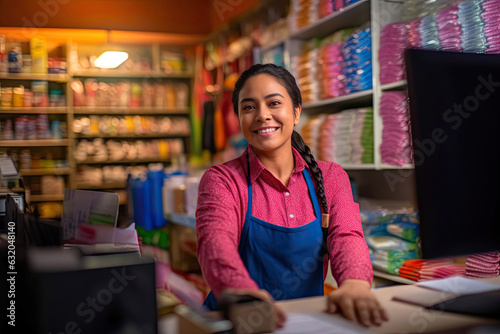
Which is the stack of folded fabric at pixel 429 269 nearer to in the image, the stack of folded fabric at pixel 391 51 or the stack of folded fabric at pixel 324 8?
the stack of folded fabric at pixel 391 51

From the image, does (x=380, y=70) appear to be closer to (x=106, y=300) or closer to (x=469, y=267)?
(x=469, y=267)

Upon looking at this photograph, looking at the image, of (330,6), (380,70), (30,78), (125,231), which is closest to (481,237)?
(125,231)

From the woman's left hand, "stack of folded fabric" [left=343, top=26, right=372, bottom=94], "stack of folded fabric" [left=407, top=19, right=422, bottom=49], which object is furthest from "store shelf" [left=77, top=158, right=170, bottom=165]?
the woman's left hand

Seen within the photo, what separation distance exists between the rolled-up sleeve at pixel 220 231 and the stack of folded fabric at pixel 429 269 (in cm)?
112

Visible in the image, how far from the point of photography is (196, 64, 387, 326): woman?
1.40 metres

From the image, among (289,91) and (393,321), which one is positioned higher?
(289,91)

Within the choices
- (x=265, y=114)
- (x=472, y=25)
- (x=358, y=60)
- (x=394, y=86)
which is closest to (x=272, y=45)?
(x=358, y=60)

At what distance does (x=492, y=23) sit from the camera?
2.04 metres

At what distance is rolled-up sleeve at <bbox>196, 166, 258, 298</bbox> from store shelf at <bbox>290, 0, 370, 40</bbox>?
174 centimetres

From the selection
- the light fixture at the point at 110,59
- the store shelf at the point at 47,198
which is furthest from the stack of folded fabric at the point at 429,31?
the store shelf at the point at 47,198

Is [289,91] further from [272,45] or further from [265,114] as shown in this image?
[272,45]

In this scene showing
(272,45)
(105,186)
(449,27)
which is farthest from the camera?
(105,186)

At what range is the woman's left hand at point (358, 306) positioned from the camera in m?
0.97

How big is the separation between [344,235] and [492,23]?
4.09 ft
